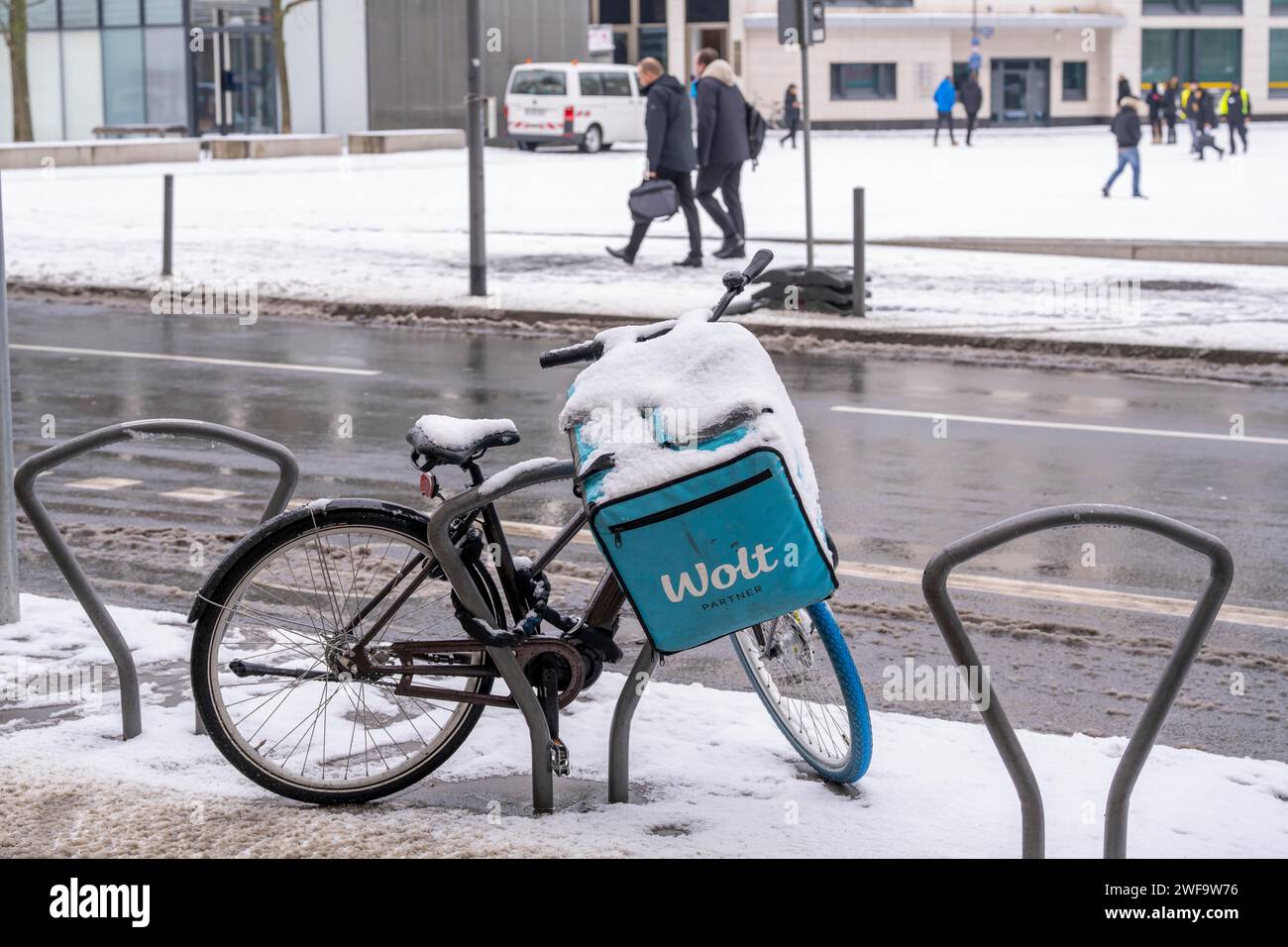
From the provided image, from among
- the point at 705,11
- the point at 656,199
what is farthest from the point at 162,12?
the point at 656,199

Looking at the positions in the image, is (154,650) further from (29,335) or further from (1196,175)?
(1196,175)

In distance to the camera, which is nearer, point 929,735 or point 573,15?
point 929,735

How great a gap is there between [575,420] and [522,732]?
3.87 ft

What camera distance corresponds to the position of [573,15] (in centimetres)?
5341

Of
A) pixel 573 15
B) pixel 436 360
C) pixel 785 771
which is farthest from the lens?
pixel 573 15

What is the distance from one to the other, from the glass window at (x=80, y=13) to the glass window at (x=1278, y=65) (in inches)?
1681

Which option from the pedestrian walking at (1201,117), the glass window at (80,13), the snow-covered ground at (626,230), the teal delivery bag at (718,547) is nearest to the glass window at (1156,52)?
the pedestrian walking at (1201,117)

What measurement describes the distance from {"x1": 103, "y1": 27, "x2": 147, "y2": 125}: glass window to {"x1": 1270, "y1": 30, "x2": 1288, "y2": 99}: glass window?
A: 41.6 metres

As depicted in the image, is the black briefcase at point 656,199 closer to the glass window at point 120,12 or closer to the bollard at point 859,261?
the bollard at point 859,261

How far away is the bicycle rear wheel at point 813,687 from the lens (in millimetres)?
4352

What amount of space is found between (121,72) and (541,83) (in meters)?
13.2

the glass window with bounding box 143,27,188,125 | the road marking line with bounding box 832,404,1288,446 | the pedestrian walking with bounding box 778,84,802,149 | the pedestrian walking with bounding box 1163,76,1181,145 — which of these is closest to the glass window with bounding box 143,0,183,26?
the glass window with bounding box 143,27,188,125

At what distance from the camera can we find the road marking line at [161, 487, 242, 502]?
8.23 m
